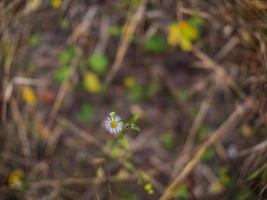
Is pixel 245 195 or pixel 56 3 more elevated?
pixel 56 3

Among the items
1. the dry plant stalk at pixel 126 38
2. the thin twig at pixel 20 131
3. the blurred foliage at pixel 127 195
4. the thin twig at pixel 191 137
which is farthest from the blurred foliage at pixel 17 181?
the thin twig at pixel 191 137

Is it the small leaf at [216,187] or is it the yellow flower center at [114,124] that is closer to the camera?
the yellow flower center at [114,124]

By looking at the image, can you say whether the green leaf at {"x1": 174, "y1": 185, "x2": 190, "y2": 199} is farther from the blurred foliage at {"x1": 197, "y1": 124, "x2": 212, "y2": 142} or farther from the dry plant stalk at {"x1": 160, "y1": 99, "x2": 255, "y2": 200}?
the blurred foliage at {"x1": 197, "y1": 124, "x2": 212, "y2": 142}

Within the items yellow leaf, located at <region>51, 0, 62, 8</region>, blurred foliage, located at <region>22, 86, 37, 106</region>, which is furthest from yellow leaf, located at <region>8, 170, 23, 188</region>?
yellow leaf, located at <region>51, 0, 62, 8</region>

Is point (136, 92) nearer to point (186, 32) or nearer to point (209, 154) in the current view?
point (186, 32)

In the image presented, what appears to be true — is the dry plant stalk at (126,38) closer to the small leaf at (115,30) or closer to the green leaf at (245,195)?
the small leaf at (115,30)

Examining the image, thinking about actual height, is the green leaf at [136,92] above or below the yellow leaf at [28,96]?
below

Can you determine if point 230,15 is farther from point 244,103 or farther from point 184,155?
point 184,155

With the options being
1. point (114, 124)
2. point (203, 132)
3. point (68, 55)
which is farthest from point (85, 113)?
point (114, 124)
